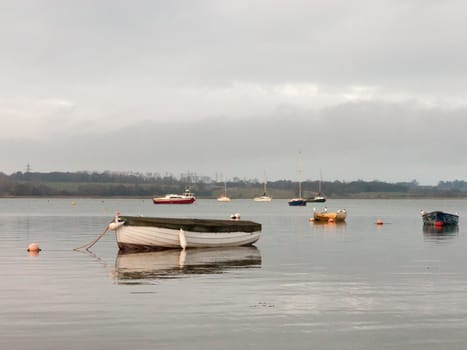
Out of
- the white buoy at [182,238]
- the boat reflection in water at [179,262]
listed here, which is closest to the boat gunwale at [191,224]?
the white buoy at [182,238]

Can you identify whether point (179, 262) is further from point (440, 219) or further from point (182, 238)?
point (440, 219)

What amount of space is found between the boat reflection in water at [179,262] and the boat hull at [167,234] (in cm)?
66

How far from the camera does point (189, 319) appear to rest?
69.6 feet

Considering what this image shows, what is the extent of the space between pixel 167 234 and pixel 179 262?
28.4 ft

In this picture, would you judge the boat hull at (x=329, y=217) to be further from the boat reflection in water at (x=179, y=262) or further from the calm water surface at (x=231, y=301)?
the calm water surface at (x=231, y=301)

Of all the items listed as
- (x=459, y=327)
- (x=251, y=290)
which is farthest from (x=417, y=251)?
(x=459, y=327)

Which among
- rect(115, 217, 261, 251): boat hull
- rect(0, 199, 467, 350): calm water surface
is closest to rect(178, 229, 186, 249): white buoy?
rect(115, 217, 261, 251): boat hull

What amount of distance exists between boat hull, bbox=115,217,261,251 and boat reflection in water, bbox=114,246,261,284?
655mm

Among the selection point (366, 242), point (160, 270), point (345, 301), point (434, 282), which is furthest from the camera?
point (366, 242)

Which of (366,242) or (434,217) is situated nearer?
(366,242)

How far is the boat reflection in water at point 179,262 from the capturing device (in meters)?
33.8

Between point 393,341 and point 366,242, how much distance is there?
145ft

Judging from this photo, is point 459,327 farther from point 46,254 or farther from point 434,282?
point 46,254

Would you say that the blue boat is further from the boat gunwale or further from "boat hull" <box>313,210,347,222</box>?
the boat gunwale
